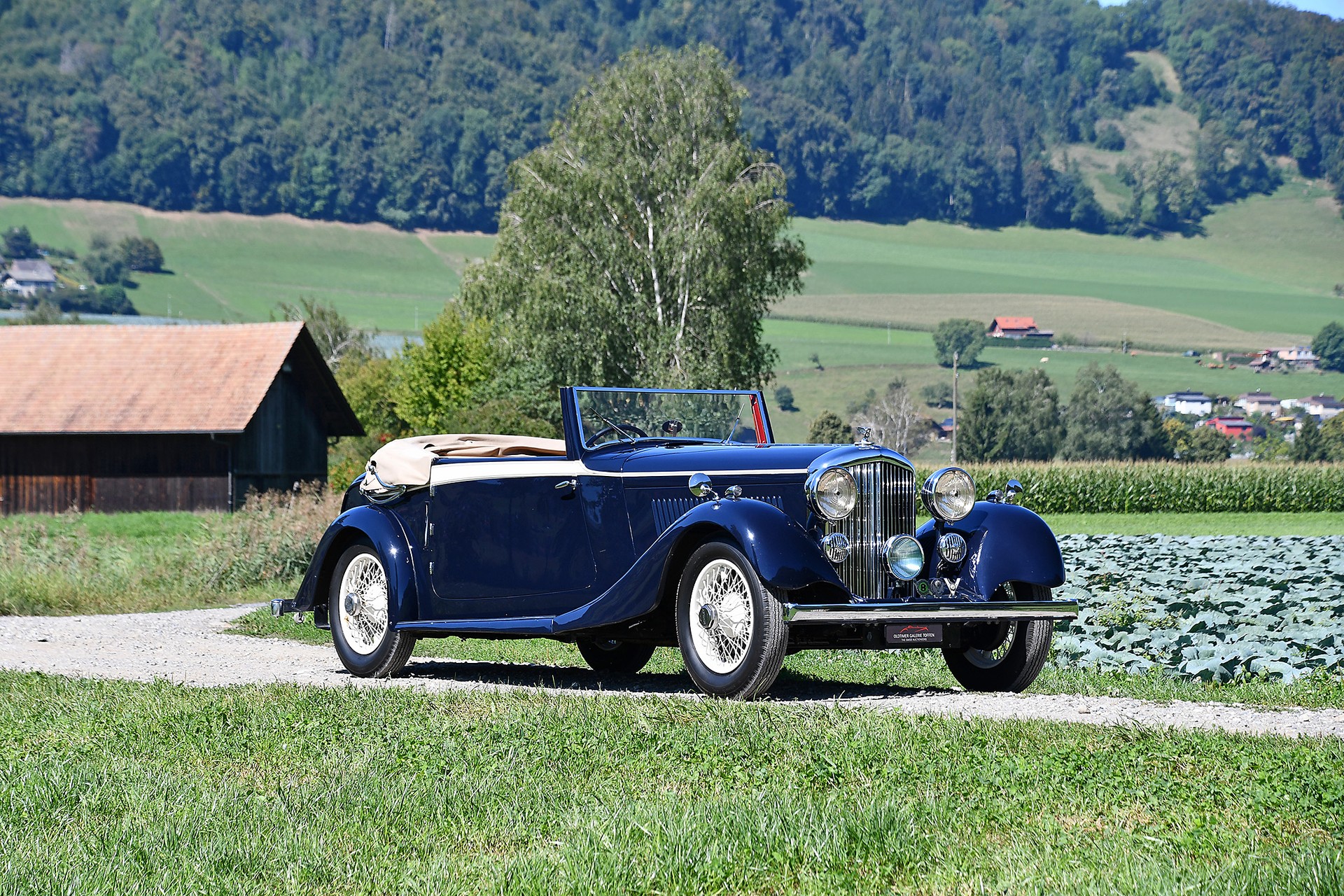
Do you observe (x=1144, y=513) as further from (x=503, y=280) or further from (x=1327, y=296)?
(x=1327, y=296)

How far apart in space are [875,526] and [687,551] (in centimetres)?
107

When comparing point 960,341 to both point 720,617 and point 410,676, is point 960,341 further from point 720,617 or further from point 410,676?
point 720,617

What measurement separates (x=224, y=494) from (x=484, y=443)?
123 ft

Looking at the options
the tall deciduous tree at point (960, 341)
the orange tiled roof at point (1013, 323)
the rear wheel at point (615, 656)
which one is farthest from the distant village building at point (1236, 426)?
the rear wheel at point (615, 656)

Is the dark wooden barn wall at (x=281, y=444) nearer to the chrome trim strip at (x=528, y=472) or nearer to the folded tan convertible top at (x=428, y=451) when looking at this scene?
the folded tan convertible top at (x=428, y=451)

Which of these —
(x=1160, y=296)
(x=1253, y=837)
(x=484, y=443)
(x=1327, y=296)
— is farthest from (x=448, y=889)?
(x=1327, y=296)

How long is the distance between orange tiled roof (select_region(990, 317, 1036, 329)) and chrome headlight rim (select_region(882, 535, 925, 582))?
153982 mm

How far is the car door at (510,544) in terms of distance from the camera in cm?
940

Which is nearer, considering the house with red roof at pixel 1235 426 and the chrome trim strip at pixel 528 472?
the chrome trim strip at pixel 528 472

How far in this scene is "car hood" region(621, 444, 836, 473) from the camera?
8.73 m

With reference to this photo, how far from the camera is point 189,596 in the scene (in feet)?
65.6

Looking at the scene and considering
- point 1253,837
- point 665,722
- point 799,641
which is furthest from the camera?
point 799,641

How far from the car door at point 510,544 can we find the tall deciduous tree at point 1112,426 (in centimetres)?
9942

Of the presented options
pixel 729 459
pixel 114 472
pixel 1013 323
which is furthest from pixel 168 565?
pixel 1013 323
